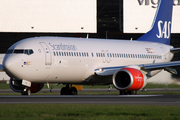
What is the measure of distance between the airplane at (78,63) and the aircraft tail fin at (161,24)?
2.53 metres

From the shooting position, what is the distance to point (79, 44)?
25.0 meters

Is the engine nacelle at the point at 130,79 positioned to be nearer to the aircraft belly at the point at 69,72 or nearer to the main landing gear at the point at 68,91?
the aircraft belly at the point at 69,72

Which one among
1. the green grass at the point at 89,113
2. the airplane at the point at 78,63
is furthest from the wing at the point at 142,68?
the green grass at the point at 89,113

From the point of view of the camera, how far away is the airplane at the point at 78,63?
856 inches

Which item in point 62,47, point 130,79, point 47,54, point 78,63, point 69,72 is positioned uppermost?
point 62,47

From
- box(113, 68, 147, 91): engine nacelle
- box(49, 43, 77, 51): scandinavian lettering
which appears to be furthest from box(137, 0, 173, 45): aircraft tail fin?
box(49, 43, 77, 51): scandinavian lettering

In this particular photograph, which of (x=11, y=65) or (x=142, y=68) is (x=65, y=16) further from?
(x=11, y=65)

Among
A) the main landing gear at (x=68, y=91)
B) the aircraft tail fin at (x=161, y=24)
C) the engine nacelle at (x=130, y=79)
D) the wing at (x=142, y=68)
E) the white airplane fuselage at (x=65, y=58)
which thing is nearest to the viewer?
the white airplane fuselage at (x=65, y=58)

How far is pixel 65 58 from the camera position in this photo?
23.3 metres

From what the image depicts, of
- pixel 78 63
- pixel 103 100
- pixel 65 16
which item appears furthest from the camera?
pixel 65 16

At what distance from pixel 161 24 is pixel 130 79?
1160cm

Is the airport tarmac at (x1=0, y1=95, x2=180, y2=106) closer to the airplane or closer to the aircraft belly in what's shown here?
the airplane

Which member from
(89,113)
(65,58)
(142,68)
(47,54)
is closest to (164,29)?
(142,68)

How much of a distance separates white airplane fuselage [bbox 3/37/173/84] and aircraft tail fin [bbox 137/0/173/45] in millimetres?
3592
